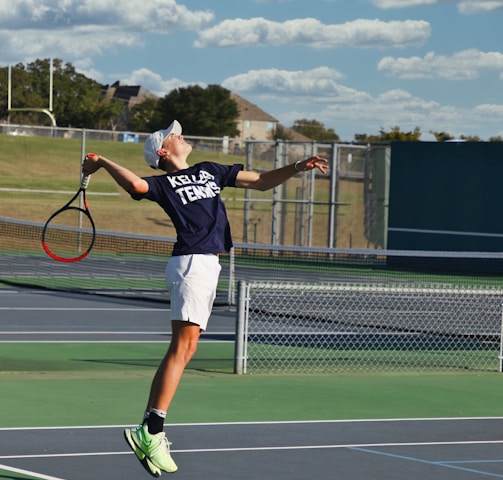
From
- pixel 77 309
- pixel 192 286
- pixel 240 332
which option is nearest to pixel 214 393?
pixel 240 332

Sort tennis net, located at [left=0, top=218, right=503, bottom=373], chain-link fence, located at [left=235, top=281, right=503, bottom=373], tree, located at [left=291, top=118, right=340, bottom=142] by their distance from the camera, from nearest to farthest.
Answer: chain-link fence, located at [left=235, top=281, right=503, bottom=373] < tennis net, located at [left=0, top=218, right=503, bottom=373] < tree, located at [left=291, top=118, right=340, bottom=142]

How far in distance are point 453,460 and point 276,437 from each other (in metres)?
1.31

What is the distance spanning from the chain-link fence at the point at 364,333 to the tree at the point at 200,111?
217 ft

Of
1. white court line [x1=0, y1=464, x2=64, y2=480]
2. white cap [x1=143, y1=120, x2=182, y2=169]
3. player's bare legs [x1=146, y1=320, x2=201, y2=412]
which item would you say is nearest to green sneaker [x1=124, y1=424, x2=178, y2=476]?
player's bare legs [x1=146, y1=320, x2=201, y2=412]

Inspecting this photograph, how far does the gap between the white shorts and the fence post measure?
5085 mm

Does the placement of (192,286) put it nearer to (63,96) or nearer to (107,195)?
(107,195)

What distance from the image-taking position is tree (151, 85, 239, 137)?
87.1 metres

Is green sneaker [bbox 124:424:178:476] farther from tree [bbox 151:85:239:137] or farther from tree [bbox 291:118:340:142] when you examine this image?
tree [bbox 291:118:340:142]

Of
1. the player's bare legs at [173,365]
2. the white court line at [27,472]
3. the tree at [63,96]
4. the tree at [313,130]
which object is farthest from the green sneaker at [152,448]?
the tree at [313,130]

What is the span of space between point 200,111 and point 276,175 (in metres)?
80.6

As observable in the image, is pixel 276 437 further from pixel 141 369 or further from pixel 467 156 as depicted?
pixel 467 156

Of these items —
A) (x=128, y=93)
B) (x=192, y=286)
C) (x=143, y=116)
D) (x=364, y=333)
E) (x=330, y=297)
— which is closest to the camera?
(x=192, y=286)

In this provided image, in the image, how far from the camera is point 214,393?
10875 millimetres

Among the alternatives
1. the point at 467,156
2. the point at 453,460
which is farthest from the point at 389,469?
the point at 467,156
